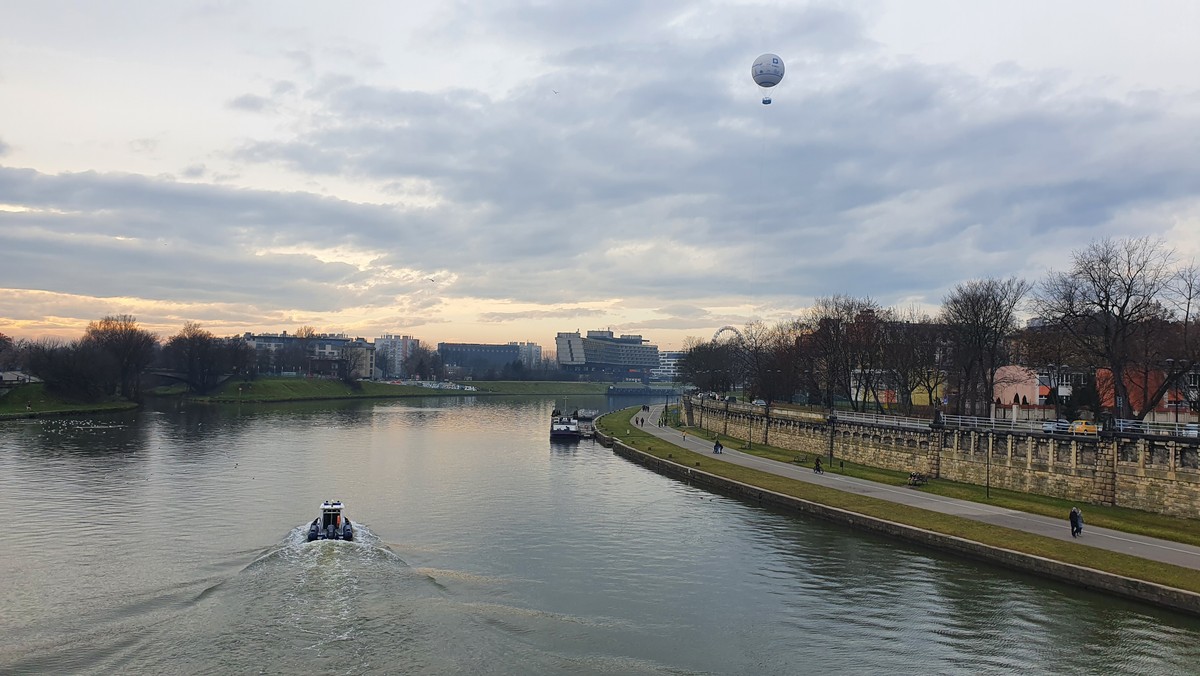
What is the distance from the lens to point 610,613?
1123 inches

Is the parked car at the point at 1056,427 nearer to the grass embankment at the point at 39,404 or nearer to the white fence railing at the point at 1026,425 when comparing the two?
the white fence railing at the point at 1026,425

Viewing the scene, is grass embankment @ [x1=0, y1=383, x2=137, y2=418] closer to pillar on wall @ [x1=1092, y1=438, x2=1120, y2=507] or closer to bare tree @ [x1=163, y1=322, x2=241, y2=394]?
bare tree @ [x1=163, y1=322, x2=241, y2=394]

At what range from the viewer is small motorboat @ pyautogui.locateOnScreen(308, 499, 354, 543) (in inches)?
1480

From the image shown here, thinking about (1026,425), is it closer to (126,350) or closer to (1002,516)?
(1002,516)

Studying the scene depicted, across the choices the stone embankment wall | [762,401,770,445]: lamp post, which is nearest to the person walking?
the stone embankment wall

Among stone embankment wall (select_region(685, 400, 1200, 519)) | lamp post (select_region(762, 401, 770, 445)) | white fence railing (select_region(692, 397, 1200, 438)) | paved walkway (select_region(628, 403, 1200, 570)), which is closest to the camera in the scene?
paved walkway (select_region(628, 403, 1200, 570))

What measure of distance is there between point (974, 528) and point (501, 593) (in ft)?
79.0

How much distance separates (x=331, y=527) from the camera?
3784 centimetres

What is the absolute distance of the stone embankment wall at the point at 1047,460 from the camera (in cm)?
4053

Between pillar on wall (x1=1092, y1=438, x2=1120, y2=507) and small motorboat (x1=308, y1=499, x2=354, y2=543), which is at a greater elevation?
pillar on wall (x1=1092, y1=438, x2=1120, y2=507)

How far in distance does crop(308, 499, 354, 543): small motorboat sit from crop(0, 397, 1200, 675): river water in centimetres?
85

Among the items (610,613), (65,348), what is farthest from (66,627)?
(65,348)

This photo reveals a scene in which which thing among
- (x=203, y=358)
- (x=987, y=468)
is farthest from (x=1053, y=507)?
(x=203, y=358)

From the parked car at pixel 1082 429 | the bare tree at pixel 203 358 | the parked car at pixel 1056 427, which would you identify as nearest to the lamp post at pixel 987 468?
the parked car at pixel 1056 427
